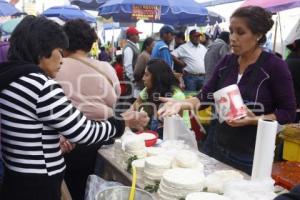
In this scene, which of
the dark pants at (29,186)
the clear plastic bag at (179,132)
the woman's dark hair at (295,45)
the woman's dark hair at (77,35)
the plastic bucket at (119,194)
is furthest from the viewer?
the woman's dark hair at (295,45)

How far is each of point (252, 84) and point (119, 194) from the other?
112 cm

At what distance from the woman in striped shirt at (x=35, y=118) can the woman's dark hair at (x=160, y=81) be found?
1.68 meters

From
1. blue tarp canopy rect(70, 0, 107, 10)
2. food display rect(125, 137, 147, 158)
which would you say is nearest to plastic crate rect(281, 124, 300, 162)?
food display rect(125, 137, 147, 158)

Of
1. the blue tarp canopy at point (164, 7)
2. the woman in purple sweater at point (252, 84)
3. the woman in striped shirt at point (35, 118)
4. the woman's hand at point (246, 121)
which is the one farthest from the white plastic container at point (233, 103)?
the blue tarp canopy at point (164, 7)

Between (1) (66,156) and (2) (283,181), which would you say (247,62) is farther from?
(1) (66,156)

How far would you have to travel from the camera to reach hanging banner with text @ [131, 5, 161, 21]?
6.00 m

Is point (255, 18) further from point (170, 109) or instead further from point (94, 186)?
point (94, 186)

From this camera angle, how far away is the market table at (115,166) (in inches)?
76.5

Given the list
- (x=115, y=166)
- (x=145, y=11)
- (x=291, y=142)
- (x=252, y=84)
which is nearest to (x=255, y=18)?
(x=252, y=84)

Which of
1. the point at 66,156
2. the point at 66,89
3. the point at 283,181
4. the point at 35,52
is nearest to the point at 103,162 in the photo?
the point at 66,156

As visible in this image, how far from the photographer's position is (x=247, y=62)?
215 centimetres

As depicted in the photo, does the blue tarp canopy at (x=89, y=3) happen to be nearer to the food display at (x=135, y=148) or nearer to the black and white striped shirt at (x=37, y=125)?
the food display at (x=135, y=148)

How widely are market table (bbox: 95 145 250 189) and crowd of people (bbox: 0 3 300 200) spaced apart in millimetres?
111

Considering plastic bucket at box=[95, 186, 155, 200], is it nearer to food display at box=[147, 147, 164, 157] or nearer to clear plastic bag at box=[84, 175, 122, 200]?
clear plastic bag at box=[84, 175, 122, 200]
